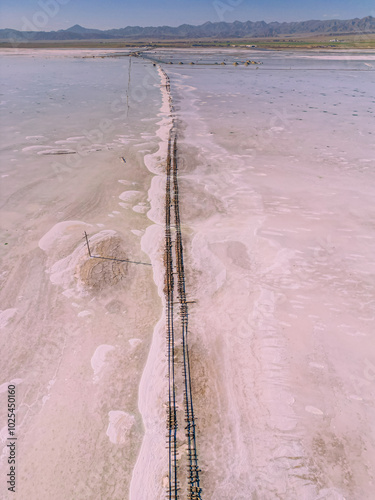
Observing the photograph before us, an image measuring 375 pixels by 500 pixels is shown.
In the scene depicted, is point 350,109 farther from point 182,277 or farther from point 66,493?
point 66,493

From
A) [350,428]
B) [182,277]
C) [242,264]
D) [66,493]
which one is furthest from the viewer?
[242,264]

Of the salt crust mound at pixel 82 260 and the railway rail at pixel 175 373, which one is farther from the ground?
the salt crust mound at pixel 82 260

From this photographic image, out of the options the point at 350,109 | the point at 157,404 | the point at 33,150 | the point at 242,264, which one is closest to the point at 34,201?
the point at 33,150

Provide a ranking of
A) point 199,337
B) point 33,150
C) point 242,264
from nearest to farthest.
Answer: point 199,337 → point 242,264 → point 33,150

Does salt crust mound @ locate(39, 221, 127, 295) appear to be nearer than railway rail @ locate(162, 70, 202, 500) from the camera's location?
No

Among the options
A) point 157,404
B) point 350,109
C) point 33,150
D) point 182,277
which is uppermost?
point 350,109

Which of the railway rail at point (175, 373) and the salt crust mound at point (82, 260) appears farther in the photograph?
the salt crust mound at point (82, 260)

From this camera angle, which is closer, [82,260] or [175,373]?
[175,373]

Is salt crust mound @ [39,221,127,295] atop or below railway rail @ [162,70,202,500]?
atop

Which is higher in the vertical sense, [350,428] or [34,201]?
[34,201]

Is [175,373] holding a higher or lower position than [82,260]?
lower

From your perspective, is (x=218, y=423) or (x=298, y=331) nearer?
(x=218, y=423)
